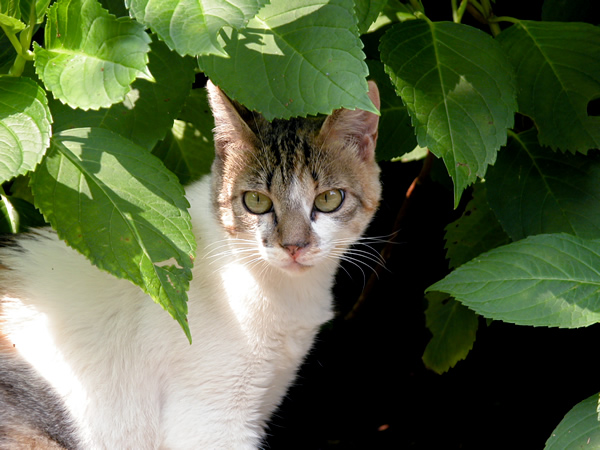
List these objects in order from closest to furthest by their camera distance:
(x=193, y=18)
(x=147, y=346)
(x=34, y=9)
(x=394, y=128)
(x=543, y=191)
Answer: (x=193, y=18), (x=34, y=9), (x=147, y=346), (x=543, y=191), (x=394, y=128)

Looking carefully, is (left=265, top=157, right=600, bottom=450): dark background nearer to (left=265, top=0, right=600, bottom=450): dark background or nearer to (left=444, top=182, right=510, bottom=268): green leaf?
(left=265, top=0, right=600, bottom=450): dark background

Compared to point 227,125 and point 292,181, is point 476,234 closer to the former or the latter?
point 292,181

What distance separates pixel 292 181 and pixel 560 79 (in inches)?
36.1

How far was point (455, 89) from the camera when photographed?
1910 mm

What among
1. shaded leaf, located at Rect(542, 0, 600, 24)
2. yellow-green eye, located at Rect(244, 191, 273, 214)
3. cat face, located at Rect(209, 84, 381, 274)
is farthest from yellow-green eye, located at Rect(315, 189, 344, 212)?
shaded leaf, located at Rect(542, 0, 600, 24)

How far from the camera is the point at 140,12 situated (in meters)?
1.48

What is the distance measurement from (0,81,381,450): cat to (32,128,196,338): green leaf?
0.39 metres

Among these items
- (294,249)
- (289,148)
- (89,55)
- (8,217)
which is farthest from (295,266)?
(8,217)

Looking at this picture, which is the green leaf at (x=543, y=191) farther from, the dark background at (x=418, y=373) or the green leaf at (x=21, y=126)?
the green leaf at (x=21, y=126)

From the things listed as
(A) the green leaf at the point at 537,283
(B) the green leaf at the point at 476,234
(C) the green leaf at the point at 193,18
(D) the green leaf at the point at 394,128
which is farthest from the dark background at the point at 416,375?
(C) the green leaf at the point at 193,18

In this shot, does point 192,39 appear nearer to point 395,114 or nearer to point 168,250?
point 168,250

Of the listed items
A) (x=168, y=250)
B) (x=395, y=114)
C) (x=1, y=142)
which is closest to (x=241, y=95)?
(x=168, y=250)

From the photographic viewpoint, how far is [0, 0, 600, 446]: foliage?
5.12ft

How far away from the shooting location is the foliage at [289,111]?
1561mm
